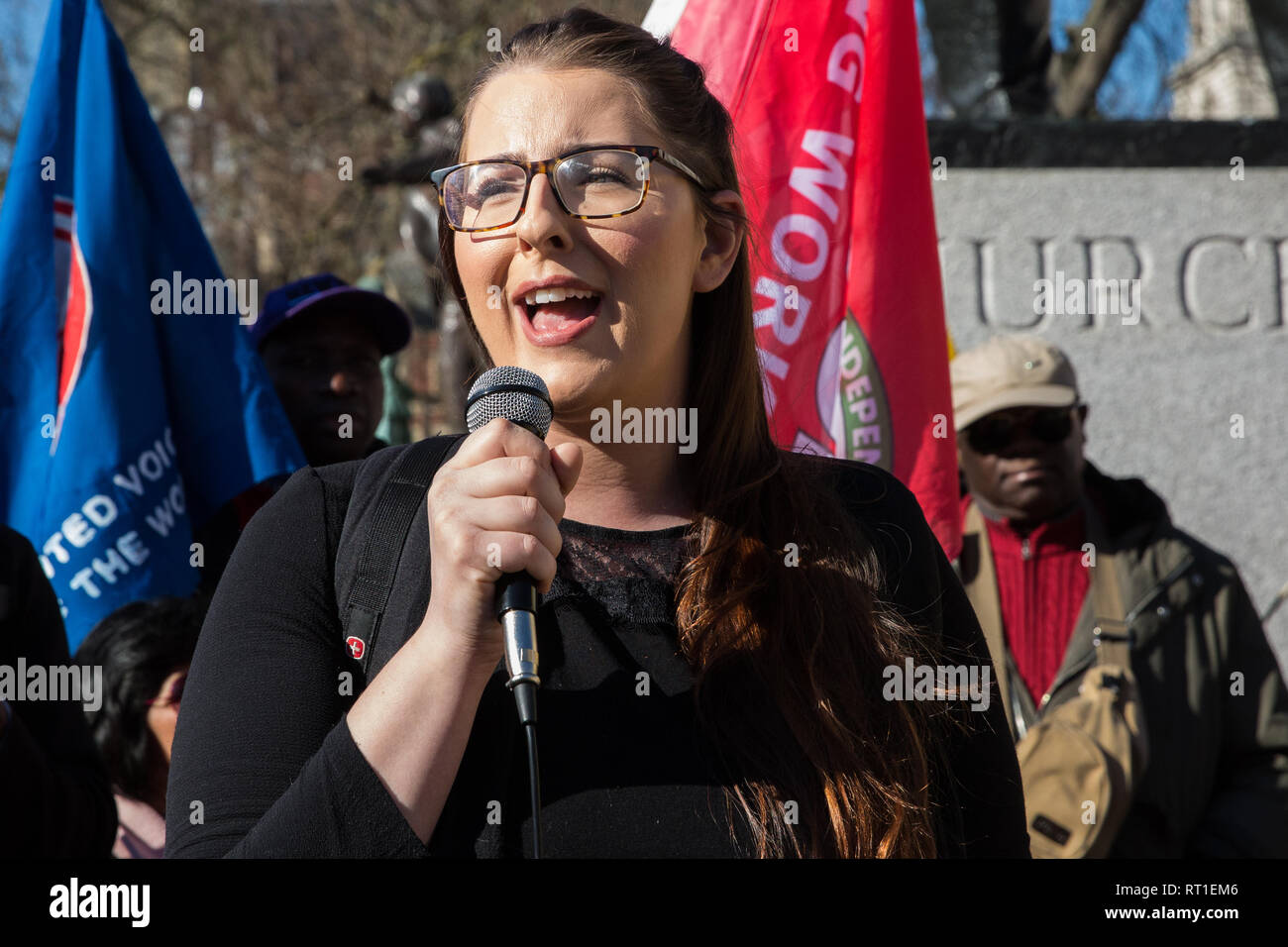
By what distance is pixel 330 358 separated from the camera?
15.5 ft

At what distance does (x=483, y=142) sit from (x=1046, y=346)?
284 centimetres

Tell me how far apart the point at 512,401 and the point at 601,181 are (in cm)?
38

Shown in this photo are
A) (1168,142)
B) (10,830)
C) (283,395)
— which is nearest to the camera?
(10,830)

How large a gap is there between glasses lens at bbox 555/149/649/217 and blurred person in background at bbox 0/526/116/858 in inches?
62.2

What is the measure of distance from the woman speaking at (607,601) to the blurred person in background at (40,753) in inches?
48.3

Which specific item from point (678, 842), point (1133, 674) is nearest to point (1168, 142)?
point (1133, 674)

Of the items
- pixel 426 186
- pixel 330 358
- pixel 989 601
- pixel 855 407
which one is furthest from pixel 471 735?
pixel 426 186

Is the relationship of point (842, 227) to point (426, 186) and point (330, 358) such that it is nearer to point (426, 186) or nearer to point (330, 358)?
point (330, 358)

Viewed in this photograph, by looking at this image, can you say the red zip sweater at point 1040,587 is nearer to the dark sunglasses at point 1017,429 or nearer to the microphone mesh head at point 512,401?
the dark sunglasses at point 1017,429

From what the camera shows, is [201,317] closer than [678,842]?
No

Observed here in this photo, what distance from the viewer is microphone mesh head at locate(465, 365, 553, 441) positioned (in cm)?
173

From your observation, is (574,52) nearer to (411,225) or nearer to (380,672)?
(380,672)

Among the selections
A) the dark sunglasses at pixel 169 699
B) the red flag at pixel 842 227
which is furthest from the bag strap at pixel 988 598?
the dark sunglasses at pixel 169 699

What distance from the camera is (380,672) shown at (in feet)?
5.33
